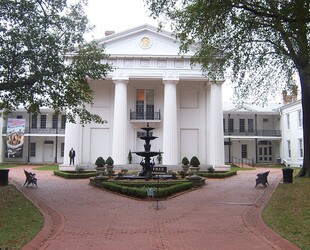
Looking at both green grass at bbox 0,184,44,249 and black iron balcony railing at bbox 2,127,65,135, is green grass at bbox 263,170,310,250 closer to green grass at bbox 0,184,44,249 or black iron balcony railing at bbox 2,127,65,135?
green grass at bbox 0,184,44,249

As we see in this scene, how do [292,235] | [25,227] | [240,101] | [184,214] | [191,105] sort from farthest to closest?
[191,105], [240,101], [184,214], [25,227], [292,235]

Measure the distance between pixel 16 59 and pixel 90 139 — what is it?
826 inches

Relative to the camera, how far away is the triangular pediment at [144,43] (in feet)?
113

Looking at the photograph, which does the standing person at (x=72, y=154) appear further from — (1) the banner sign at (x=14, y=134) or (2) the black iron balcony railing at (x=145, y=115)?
(1) the banner sign at (x=14, y=134)

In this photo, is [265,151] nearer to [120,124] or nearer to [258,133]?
[258,133]

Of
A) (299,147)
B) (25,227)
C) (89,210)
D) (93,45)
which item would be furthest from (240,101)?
(299,147)

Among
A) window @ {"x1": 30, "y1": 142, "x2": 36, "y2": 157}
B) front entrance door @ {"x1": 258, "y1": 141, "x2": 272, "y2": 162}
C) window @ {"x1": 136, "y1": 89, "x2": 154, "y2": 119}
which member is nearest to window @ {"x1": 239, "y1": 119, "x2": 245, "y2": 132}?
front entrance door @ {"x1": 258, "y1": 141, "x2": 272, "y2": 162}

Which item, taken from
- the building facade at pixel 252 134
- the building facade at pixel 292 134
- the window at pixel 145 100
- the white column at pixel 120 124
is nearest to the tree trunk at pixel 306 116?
the white column at pixel 120 124

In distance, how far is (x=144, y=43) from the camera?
114ft

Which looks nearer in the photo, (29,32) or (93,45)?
(29,32)

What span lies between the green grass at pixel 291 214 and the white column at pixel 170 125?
16.0m

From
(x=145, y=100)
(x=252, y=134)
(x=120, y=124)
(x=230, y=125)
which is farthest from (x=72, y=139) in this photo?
(x=252, y=134)

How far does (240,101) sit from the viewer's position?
76.7ft

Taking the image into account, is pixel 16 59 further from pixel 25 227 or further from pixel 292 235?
pixel 292 235
